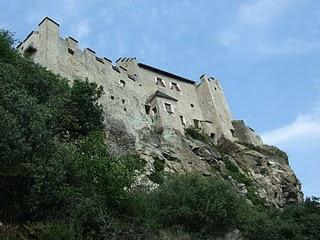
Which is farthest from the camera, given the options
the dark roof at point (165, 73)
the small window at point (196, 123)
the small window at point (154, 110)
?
the dark roof at point (165, 73)

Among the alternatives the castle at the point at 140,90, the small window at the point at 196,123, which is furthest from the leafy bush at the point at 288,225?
the small window at the point at 196,123

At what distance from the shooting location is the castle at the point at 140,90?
36.1 m

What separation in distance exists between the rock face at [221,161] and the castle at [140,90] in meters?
1.95

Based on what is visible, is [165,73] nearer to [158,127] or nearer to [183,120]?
[183,120]

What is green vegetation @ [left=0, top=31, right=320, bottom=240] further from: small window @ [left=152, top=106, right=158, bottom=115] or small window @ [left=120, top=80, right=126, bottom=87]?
small window @ [left=120, top=80, right=126, bottom=87]

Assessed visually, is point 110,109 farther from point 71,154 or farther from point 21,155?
point 21,155

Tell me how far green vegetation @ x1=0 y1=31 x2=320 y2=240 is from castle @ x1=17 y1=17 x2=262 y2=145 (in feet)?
38.5

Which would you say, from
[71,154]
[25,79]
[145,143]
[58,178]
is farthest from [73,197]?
[145,143]

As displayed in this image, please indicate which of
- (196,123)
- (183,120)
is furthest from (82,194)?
(196,123)

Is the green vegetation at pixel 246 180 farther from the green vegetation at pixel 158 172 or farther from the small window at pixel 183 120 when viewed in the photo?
the small window at pixel 183 120

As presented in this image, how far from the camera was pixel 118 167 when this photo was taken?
60.2 feet

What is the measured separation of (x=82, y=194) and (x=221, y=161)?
21135mm

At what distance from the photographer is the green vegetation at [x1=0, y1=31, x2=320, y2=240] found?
15562 millimetres

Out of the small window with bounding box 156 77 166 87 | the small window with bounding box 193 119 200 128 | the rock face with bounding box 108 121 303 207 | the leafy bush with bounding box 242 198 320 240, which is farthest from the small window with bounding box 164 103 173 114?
the leafy bush with bounding box 242 198 320 240
